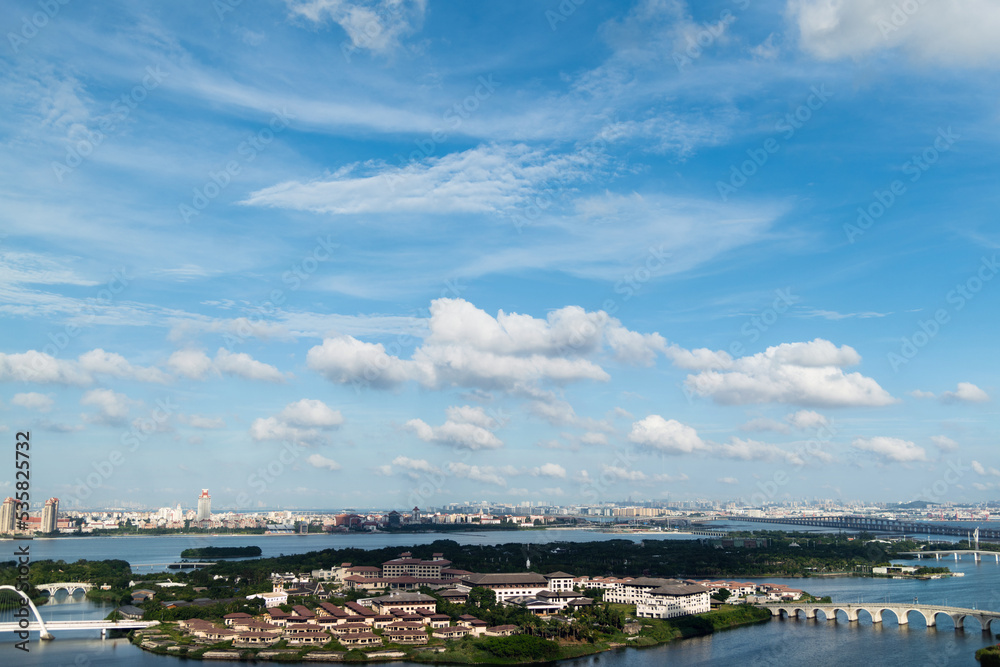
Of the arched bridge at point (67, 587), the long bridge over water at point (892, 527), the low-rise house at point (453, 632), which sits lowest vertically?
the long bridge over water at point (892, 527)

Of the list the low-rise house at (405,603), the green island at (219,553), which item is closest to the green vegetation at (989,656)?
the low-rise house at (405,603)

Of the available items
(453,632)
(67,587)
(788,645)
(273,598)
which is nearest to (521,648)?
(453,632)

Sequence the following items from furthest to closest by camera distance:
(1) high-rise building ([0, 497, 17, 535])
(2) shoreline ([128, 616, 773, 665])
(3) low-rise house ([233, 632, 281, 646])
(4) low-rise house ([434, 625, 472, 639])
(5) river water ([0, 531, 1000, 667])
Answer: (1) high-rise building ([0, 497, 17, 535]), (4) low-rise house ([434, 625, 472, 639]), (3) low-rise house ([233, 632, 281, 646]), (2) shoreline ([128, 616, 773, 665]), (5) river water ([0, 531, 1000, 667])

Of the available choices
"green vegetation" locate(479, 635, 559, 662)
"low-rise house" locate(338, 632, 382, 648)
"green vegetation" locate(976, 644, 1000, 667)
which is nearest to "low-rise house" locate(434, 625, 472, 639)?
"green vegetation" locate(479, 635, 559, 662)

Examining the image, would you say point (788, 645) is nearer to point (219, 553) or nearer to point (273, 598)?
point (273, 598)

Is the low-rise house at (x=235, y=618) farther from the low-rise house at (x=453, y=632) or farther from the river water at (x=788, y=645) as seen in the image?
the low-rise house at (x=453, y=632)

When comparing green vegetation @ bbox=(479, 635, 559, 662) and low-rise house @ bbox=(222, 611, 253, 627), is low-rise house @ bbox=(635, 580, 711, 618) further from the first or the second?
low-rise house @ bbox=(222, 611, 253, 627)

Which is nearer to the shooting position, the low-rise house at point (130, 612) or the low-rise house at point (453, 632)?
the low-rise house at point (453, 632)
